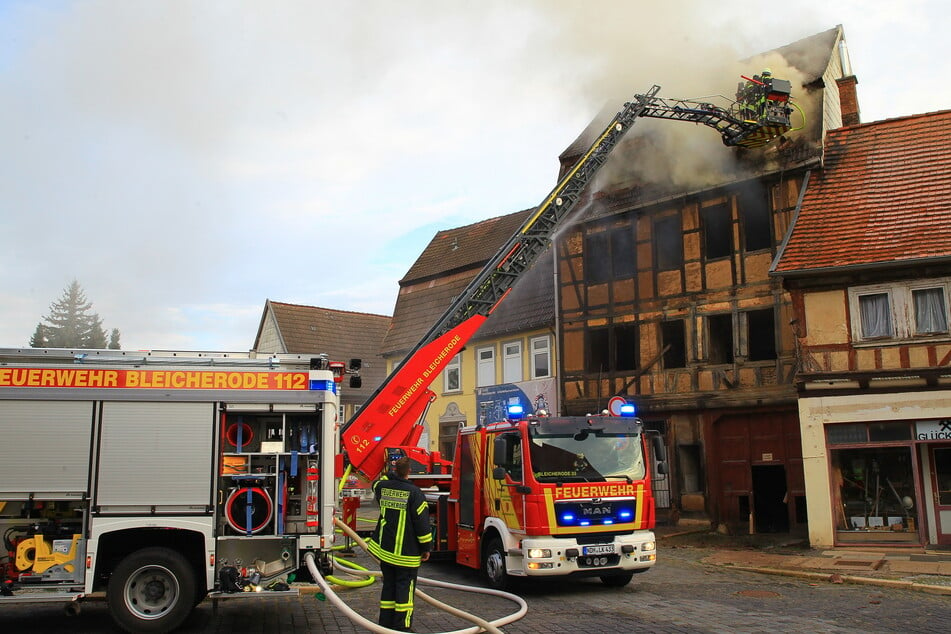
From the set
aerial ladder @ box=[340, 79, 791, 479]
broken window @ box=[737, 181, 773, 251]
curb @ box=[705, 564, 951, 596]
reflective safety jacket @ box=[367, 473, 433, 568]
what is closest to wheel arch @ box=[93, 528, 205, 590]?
reflective safety jacket @ box=[367, 473, 433, 568]

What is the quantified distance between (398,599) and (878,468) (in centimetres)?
1132

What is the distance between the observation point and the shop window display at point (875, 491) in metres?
14.6

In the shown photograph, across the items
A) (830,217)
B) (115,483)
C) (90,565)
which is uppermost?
(830,217)

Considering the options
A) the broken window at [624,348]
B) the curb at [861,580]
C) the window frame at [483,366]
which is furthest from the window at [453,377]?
the curb at [861,580]

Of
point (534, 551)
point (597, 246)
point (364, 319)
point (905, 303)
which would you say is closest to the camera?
point (534, 551)

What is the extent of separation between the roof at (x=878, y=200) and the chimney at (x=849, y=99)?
184 centimetres

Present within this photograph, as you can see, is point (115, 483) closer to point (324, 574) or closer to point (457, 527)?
point (324, 574)

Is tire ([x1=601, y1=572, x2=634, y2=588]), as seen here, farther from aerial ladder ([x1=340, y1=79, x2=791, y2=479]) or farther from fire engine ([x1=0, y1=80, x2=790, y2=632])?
fire engine ([x1=0, y1=80, x2=790, y2=632])

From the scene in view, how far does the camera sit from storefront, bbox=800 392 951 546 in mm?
14203

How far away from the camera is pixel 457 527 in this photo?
40.0 feet

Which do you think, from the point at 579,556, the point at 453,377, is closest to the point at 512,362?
the point at 453,377

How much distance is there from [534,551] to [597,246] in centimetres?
1266

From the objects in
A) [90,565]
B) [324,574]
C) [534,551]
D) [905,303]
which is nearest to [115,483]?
[90,565]

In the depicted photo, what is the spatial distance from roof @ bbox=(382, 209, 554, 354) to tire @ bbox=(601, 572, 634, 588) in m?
12.7
